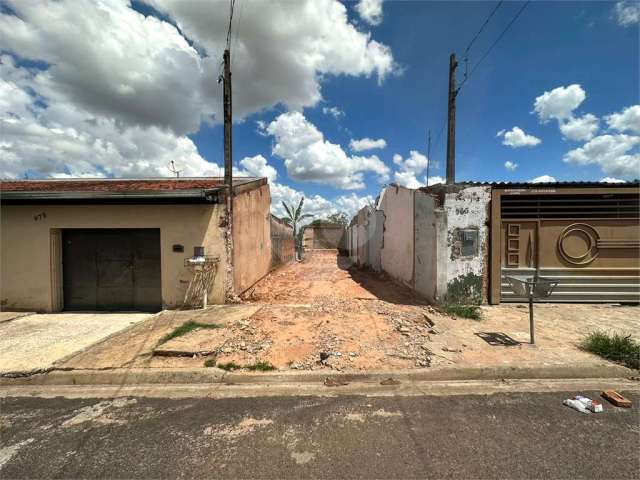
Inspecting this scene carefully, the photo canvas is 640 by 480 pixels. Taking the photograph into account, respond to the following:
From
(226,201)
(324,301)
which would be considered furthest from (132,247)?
(324,301)

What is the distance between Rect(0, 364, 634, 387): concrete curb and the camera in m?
3.68

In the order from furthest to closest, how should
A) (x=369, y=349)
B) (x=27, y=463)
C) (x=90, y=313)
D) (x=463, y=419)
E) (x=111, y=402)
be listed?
(x=90, y=313)
(x=369, y=349)
(x=111, y=402)
(x=463, y=419)
(x=27, y=463)

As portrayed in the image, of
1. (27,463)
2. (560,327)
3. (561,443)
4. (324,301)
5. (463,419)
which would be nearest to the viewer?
(27,463)

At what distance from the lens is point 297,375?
3697 millimetres

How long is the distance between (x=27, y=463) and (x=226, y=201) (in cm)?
557

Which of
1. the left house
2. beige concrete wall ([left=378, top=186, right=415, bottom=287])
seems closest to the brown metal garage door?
the left house

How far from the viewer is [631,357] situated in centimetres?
392

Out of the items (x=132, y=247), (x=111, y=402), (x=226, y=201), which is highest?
(x=226, y=201)

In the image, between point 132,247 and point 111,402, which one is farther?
point 132,247

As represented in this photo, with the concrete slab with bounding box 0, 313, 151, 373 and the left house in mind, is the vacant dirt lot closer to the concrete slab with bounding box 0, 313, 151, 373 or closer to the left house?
the concrete slab with bounding box 0, 313, 151, 373

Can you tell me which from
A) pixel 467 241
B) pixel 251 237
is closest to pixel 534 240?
pixel 467 241

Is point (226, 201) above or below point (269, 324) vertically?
above

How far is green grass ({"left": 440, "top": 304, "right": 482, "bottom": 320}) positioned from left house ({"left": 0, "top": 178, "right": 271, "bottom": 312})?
5.55m

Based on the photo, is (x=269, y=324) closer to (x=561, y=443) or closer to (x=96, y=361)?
(x=96, y=361)
